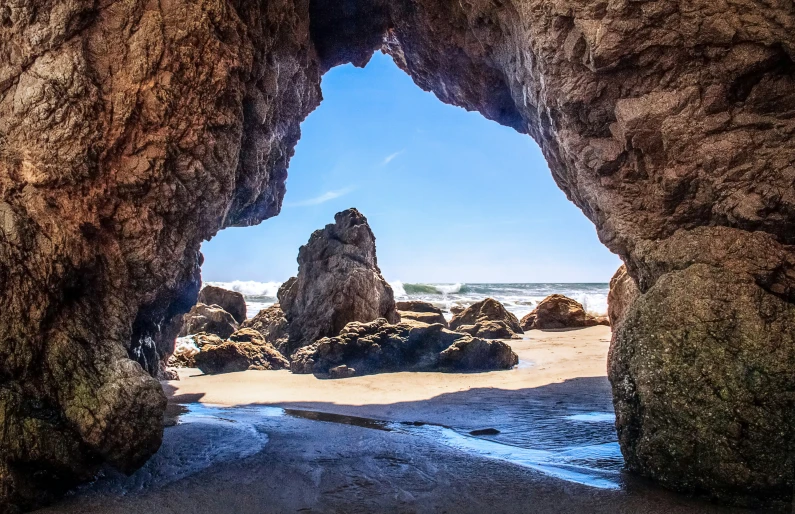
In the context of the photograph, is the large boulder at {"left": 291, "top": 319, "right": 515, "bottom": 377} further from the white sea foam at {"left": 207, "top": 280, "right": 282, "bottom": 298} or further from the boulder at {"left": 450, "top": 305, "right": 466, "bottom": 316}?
the white sea foam at {"left": 207, "top": 280, "right": 282, "bottom": 298}

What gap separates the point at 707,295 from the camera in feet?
14.1

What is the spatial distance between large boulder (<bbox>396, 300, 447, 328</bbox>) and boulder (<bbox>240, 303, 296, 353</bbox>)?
348 centimetres

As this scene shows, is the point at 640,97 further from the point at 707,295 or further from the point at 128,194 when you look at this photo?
the point at 128,194

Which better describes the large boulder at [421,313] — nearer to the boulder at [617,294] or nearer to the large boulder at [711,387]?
the boulder at [617,294]

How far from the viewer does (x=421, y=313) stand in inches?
648

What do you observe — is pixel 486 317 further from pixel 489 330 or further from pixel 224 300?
pixel 224 300

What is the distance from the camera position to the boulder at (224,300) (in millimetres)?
19797

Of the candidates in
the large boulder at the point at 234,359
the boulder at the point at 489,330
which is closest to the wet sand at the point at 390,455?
the large boulder at the point at 234,359

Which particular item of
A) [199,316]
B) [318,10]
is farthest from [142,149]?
[199,316]

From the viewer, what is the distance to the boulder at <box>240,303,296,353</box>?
13320mm

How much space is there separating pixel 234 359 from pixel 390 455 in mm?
7115

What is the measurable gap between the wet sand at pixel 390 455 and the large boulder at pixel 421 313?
6.97 m

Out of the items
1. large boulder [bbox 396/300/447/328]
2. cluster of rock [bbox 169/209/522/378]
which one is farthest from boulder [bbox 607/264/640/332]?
large boulder [bbox 396/300/447/328]

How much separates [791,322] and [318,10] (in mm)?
8808
